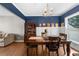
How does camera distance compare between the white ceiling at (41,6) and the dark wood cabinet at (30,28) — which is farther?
the dark wood cabinet at (30,28)

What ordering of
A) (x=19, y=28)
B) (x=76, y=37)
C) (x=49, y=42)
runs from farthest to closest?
(x=19, y=28)
(x=76, y=37)
(x=49, y=42)

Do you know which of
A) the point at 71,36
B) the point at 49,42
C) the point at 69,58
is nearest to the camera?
the point at 69,58

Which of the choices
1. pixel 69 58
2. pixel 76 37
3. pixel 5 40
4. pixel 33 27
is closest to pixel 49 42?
pixel 76 37

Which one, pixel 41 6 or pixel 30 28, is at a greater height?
pixel 41 6

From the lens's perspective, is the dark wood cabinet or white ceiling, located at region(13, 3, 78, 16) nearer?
white ceiling, located at region(13, 3, 78, 16)

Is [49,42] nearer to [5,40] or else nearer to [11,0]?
[11,0]

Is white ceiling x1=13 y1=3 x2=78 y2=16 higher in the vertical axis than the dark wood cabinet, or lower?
higher

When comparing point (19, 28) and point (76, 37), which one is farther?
point (19, 28)

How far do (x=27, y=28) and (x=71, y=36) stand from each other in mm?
3059

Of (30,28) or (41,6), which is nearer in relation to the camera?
(41,6)

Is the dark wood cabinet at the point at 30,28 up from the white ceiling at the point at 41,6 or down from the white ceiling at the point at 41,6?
down

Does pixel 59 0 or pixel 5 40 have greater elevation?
pixel 59 0

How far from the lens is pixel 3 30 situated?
5.91 metres

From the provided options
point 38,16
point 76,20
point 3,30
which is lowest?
point 3,30
